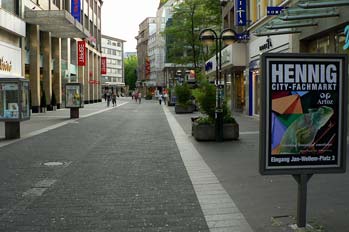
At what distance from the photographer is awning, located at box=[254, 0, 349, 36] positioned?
11977 mm

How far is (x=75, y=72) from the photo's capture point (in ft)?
189

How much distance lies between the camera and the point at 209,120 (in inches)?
617

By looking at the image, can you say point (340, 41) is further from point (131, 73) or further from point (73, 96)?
point (131, 73)

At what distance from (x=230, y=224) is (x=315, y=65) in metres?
2.00

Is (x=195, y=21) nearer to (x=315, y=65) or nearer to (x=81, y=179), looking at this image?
(x=81, y=179)

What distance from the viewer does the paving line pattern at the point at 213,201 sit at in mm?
5846

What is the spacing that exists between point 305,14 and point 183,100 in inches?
926

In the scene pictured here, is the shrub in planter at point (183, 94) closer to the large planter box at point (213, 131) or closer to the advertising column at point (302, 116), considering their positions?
the large planter box at point (213, 131)

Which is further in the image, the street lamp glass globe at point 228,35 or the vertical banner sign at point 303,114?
the street lamp glass globe at point 228,35

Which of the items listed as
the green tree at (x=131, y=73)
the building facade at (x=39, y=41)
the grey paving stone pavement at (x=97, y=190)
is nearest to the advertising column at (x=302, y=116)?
the grey paving stone pavement at (x=97, y=190)

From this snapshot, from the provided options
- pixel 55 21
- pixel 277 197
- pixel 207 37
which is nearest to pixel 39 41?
pixel 55 21

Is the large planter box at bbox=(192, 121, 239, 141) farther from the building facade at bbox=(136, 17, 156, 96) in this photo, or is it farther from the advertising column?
the building facade at bbox=(136, 17, 156, 96)

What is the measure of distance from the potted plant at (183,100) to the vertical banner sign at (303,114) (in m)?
31.3

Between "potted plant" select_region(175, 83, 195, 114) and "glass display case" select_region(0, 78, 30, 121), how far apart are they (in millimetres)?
20286
